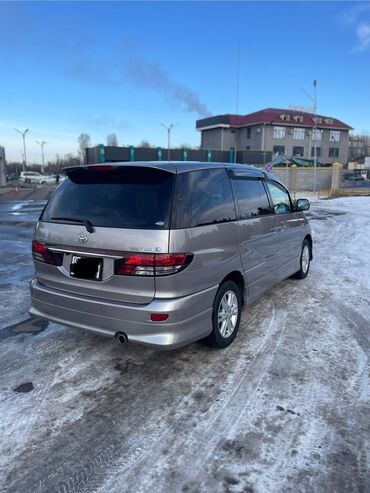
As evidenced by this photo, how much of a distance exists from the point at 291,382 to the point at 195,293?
3.65 feet

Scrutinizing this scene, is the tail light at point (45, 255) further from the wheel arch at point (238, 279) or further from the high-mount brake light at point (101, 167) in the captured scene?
the wheel arch at point (238, 279)

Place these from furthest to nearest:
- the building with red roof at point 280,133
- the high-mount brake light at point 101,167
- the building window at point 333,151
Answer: the building window at point 333,151 < the building with red roof at point 280,133 < the high-mount brake light at point 101,167

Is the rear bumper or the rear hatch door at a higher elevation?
the rear hatch door

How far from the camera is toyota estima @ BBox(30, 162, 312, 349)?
10.7 feet

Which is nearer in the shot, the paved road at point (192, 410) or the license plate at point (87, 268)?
the paved road at point (192, 410)

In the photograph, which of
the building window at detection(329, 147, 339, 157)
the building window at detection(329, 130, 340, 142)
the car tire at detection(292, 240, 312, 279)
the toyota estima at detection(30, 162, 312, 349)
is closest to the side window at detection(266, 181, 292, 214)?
the car tire at detection(292, 240, 312, 279)

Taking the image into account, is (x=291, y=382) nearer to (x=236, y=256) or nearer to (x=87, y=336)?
(x=236, y=256)

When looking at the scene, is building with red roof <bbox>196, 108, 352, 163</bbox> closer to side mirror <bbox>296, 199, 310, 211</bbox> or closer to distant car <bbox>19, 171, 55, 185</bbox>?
distant car <bbox>19, 171, 55, 185</bbox>

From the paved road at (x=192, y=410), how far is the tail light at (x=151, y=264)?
99cm

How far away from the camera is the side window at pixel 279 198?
5307mm

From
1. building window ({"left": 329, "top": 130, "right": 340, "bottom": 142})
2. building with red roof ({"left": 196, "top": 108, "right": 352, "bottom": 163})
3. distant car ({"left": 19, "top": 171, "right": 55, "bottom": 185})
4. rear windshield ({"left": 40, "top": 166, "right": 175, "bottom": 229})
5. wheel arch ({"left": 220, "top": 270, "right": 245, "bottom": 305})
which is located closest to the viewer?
rear windshield ({"left": 40, "top": 166, "right": 175, "bottom": 229})

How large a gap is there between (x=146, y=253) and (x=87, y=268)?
24.3 inches

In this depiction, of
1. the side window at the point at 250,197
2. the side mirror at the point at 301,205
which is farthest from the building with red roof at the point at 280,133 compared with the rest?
the side window at the point at 250,197

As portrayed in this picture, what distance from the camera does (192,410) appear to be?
3070 millimetres
